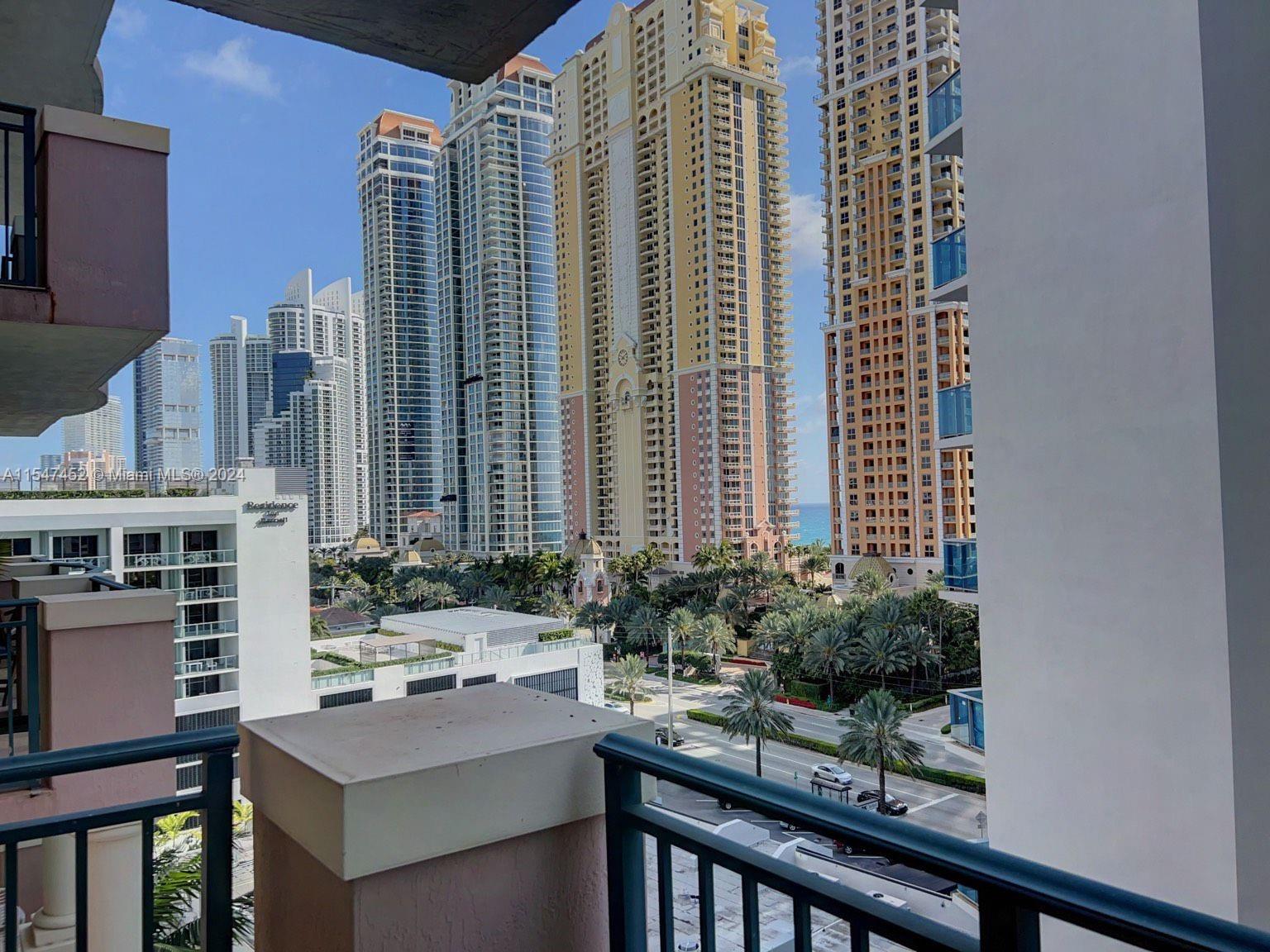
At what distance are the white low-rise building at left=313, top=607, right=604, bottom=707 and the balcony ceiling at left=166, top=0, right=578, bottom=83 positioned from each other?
14.5 m

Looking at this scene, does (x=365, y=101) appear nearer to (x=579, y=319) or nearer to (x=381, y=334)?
(x=381, y=334)

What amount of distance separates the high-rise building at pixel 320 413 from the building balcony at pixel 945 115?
48.2 m

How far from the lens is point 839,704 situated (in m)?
20.7

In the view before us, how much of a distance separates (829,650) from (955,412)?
635 inches

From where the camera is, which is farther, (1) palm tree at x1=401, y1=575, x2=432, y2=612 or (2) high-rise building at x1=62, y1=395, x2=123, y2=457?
(2) high-rise building at x1=62, y1=395, x2=123, y2=457

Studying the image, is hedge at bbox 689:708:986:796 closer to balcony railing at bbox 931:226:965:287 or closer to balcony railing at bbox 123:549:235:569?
balcony railing at bbox 123:549:235:569

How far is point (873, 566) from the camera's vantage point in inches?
1131

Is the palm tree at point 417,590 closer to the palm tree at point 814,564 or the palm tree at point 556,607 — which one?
the palm tree at point 556,607

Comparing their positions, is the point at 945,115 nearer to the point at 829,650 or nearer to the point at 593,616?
the point at 829,650

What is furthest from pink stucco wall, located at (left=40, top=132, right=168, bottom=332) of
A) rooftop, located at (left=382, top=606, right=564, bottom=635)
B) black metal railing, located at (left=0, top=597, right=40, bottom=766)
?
A: rooftop, located at (left=382, top=606, right=564, bottom=635)

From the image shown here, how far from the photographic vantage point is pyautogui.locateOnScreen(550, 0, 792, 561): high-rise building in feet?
113

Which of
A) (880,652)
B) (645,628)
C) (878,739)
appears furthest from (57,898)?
(645,628)

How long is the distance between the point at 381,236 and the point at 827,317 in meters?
27.7

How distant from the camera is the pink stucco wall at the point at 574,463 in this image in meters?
38.2
